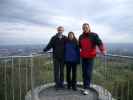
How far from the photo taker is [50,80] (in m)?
8.62

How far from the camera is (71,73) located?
6844mm

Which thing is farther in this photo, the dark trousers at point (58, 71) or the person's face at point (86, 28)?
the dark trousers at point (58, 71)

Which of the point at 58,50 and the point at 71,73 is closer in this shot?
the point at 58,50

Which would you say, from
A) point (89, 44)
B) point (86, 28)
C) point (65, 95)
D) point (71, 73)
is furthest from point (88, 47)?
point (65, 95)

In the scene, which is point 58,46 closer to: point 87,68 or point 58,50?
point 58,50

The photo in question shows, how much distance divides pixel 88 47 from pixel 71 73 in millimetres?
1078

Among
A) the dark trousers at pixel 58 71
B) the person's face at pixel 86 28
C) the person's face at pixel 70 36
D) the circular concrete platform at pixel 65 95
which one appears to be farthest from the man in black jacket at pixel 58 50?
the person's face at pixel 86 28

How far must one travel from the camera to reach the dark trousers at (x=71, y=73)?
6617 millimetres

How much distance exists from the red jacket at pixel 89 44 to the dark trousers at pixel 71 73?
18.5 inches

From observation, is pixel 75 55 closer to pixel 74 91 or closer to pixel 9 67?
pixel 74 91

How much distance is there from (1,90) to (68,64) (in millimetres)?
3546

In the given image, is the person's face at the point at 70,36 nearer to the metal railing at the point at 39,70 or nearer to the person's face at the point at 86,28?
the person's face at the point at 86,28

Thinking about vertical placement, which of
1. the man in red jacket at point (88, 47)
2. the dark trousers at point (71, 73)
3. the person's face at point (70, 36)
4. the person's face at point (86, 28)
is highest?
the person's face at point (86, 28)

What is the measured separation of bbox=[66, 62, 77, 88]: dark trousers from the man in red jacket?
31cm
